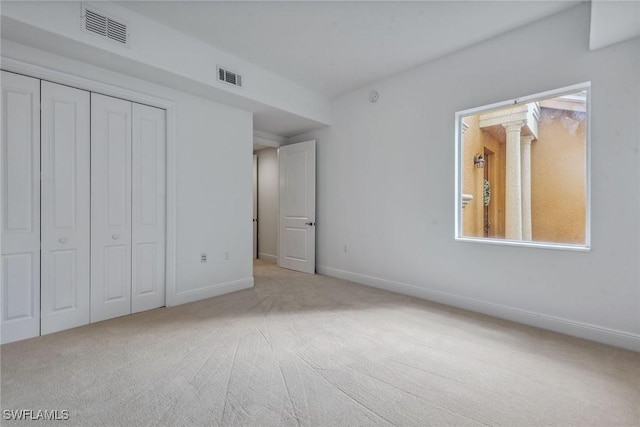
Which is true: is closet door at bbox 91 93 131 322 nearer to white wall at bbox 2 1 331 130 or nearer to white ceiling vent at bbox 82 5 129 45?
white wall at bbox 2 1 331 130

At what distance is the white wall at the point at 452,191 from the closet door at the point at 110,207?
9.46 ft

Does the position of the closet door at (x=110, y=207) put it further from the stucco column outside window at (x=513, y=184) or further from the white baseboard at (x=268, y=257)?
the stucco column outside window at (x=513, y=184)

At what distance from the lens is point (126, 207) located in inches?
126

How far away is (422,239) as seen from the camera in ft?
12.7

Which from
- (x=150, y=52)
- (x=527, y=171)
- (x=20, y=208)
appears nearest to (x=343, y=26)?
(x=150, y=52)

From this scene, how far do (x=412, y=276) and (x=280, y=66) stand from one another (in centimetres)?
315

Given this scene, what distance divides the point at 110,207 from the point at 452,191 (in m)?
3.70

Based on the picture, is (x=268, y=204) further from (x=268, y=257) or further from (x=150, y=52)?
(x=150, y=52)

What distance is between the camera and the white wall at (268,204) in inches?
261

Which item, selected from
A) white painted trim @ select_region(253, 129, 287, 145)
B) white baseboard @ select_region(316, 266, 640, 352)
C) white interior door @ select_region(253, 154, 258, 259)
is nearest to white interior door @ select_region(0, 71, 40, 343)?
white painted trim @ select_region(253, 129, 287, 145)

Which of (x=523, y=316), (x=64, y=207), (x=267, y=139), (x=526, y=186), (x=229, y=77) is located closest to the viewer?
(x=64, y=207)

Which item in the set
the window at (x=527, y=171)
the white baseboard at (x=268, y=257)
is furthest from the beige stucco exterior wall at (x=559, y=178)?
the white baseboard at (x=268, y=257)

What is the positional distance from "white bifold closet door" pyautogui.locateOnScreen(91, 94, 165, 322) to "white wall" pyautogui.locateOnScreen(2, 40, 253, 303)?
0.21 m

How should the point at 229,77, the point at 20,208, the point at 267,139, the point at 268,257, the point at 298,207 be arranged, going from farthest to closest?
the point at 268,257
the point at 267,139
the point at 298,207
the point at 229,77
the point at 20,208
